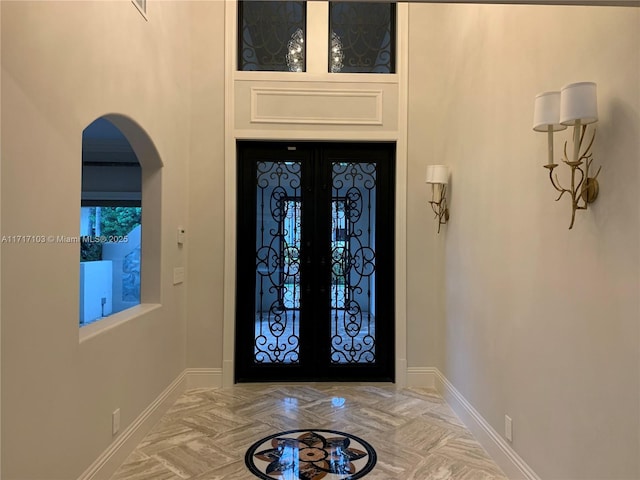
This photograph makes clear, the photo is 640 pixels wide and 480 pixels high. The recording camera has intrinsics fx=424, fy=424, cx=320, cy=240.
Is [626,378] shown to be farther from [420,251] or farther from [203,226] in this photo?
[203,226]

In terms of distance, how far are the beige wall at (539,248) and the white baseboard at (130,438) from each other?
233 cm

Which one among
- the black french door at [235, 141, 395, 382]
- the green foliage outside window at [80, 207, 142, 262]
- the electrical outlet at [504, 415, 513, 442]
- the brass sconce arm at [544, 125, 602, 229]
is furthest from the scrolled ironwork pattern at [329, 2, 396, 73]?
the electrical outlet at [504, 415, 513, 442]

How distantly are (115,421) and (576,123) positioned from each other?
9.36 feet

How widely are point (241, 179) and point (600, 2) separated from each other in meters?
3.34

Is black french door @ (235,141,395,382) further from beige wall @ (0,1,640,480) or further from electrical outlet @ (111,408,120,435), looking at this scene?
electrical outlet @ (111,408,120,435)

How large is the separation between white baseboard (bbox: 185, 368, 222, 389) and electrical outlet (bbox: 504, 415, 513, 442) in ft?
8.49

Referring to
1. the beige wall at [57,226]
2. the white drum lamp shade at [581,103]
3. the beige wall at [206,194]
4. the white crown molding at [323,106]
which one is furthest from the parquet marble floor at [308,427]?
the white crown molding at [323,106]

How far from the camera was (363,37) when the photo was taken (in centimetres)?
427

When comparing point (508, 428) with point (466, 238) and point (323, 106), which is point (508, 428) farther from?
point (323, 106)

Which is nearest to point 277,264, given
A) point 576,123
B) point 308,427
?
point 308,427

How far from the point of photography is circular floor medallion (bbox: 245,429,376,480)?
254 cm

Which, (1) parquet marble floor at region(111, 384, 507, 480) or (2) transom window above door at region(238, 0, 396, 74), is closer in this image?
(1) parquet marble floor at region(111, 384, 507, 480)

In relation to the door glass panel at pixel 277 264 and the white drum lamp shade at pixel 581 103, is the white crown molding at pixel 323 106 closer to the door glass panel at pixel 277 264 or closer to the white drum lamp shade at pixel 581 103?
the door glass panel at pixel 277 264

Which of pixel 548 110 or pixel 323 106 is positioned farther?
pixel 323 106
